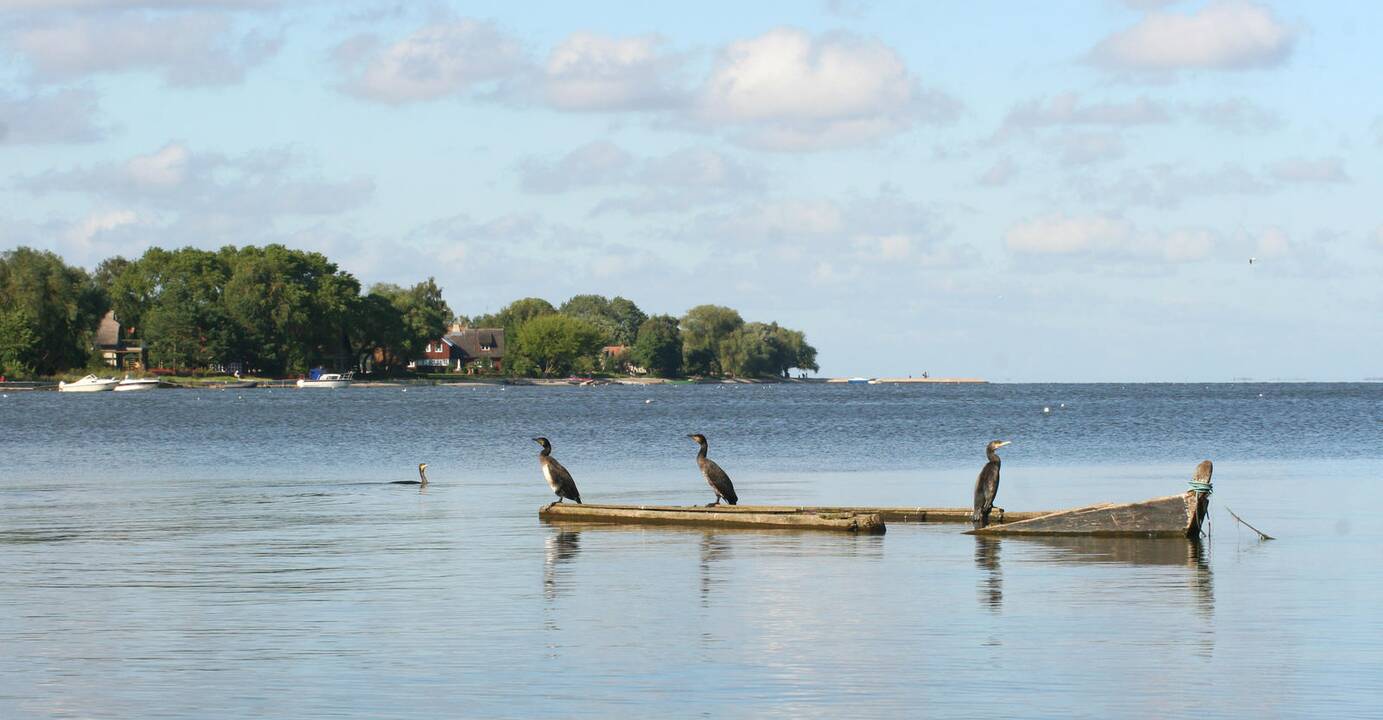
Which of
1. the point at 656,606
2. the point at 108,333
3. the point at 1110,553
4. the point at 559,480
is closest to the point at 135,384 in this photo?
the point at 108,333

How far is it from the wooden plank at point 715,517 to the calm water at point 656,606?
442 mm


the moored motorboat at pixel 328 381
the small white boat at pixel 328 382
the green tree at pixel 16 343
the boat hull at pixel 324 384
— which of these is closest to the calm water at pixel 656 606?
the green tree at pixel 16 343

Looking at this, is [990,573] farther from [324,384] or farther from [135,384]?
[324,384]

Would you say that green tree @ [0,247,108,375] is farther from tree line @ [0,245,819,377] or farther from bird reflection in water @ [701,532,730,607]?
bird reflection in water @ [701,532,730,607]

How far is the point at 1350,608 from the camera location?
59.7 feet

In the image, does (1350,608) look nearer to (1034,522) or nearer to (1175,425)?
(1034,522)

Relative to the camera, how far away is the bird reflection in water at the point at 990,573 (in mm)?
18828

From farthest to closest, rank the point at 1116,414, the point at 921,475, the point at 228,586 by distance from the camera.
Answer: the point at 1116,414
the point at 921,475
the point at 228,586

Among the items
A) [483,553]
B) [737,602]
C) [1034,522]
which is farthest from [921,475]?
[737,602]

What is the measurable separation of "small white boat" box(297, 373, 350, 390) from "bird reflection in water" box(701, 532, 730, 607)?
15981cm

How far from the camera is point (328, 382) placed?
602 feet

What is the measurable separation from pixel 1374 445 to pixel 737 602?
49928 mm

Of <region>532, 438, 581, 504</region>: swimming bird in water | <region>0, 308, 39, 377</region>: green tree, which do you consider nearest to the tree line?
<region>0, 308, 39, 377</region>: green tree

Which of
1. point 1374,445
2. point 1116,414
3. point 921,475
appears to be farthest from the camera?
point 1116,414
